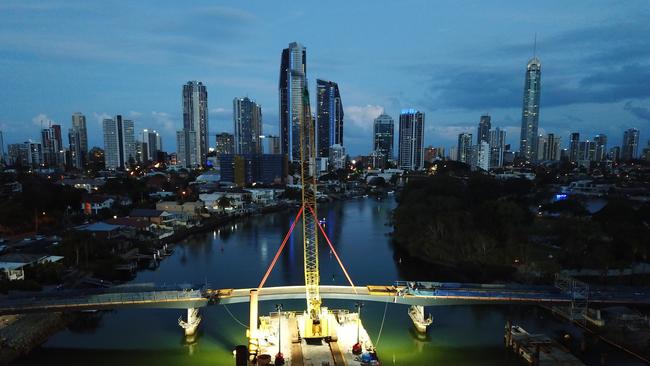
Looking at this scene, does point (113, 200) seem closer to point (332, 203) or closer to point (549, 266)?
point (332, 203)

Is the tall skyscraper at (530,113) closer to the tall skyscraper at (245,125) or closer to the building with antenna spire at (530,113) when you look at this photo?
the building with antenna spire at (530,113)

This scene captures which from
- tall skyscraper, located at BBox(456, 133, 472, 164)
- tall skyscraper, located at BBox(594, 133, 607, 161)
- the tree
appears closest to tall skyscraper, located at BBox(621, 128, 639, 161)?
tall skyscraper, located at BBox(594, 133, 607, 161)

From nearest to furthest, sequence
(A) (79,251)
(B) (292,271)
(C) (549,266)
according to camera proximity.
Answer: (C) (549,266) < (A) (79,251) < (B) (292,271)

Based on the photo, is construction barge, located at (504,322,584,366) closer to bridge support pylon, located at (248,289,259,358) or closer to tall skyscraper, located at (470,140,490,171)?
bridge support pylon, located at (248,289,259,358)

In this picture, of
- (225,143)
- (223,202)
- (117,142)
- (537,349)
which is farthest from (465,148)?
(537,349)

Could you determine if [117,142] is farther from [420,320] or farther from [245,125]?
[420,320]

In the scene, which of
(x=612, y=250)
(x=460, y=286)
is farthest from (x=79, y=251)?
(x=612, y=250)
